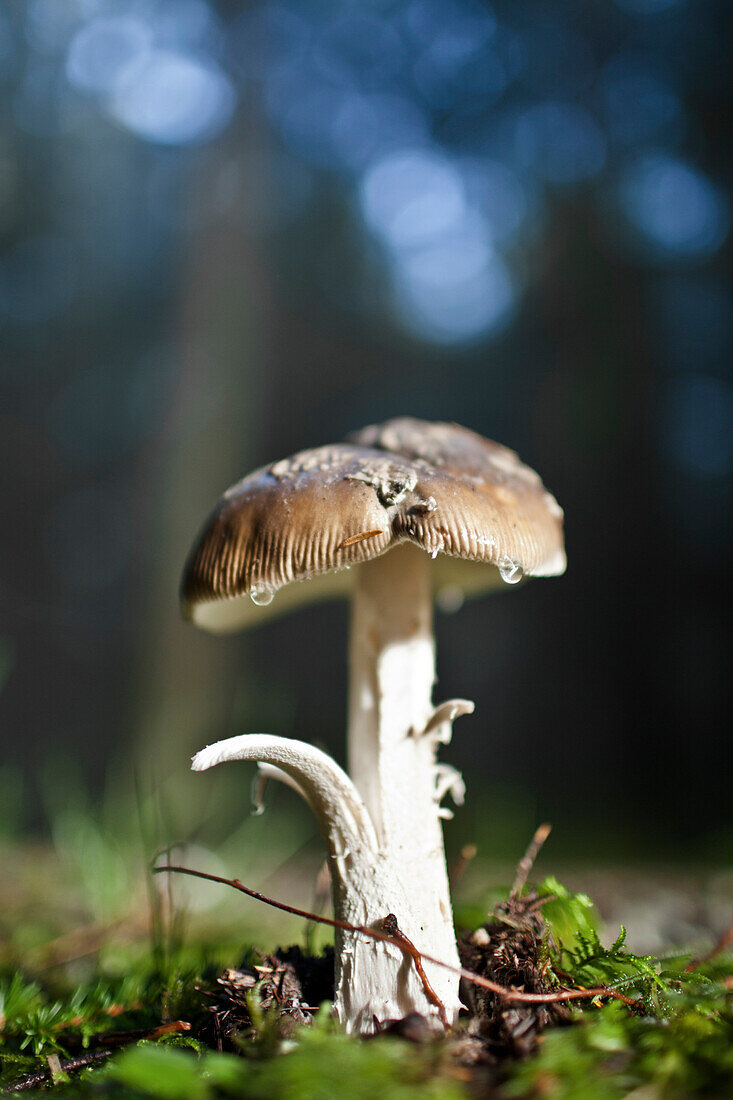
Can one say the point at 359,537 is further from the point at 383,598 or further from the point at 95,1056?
the point at 95,1056

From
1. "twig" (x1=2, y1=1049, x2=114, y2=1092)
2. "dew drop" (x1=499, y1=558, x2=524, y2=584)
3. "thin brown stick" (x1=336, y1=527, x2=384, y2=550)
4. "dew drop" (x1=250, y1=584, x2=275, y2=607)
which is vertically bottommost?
"twig" (x1=2, y1=1049, x2=114, y2=1092)

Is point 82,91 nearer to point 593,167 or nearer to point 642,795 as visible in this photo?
point 593,167

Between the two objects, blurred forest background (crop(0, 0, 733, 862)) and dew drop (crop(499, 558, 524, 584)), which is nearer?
dew drop (crop(499, 558, 524, 584))

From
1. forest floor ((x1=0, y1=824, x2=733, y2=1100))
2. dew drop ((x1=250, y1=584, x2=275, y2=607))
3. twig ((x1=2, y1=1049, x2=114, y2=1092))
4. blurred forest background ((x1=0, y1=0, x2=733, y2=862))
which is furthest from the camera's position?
blurred forest background ((x1=0, y1=0, x2=733, y2=862))

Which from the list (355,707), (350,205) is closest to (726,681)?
(355,707)

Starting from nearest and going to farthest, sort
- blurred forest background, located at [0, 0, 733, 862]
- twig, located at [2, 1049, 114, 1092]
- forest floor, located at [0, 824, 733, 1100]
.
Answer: forest floor, located at [0, 824, 733, 1100]
twig, located at [2, 1049, 114, 1092]
blurred forest background, located at [0, 0, 733, 862]

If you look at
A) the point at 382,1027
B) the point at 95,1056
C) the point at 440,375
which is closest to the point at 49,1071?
the point at 95,1056

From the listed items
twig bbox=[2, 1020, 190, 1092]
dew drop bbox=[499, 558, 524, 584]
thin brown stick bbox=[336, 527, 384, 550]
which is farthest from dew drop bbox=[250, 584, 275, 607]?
twig bbox=[2, 1020, 190, 1092]

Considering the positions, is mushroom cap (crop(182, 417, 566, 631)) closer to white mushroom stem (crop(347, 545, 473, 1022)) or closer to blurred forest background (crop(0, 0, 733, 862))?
white mushroom stem (crop(347, 545, 473, 1022))

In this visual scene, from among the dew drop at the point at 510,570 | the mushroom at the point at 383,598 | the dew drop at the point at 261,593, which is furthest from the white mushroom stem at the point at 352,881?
the dew drop at the point at 510,570
